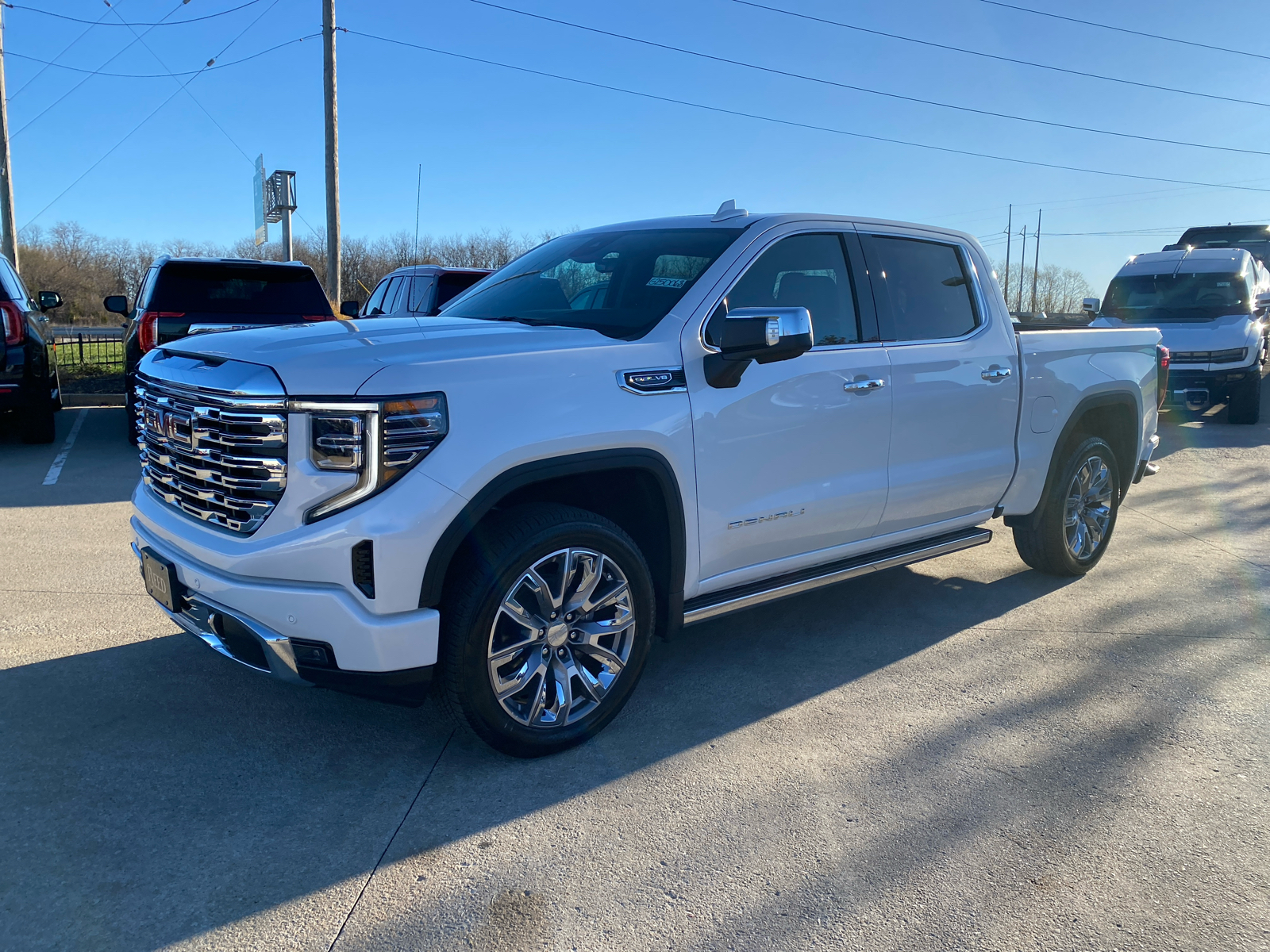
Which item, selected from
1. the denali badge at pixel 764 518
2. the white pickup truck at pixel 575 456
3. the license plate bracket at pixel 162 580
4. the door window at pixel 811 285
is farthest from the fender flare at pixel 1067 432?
the license plate bracket at pixel 162 580

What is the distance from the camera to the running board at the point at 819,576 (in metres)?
3.96

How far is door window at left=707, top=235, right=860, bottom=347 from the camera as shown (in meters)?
4.19

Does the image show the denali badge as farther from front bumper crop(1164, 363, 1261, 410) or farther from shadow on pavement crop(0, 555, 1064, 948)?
front bumper crop(1164, 363, 1261, 410)

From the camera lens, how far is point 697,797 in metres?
3.32

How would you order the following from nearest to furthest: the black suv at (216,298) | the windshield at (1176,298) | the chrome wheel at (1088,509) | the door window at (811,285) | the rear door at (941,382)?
the door window at (811,285) → the rear door at (941,382) → the chrome wheel at (1088,509) → the black suv at (216,298) → the windshield at (1176,298)

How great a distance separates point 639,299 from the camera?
4.08 m

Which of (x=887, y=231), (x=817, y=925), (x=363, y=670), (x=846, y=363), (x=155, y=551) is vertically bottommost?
(x=817, y=925)

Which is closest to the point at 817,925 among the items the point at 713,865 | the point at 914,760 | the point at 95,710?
the point at 713,865

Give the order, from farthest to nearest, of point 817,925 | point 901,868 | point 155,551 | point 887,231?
point 887,231 → point 155,551 → point 901,868 → point 817,925

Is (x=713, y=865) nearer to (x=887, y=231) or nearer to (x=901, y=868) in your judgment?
(x=901, y=868)

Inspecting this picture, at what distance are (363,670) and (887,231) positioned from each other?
332 centimetres

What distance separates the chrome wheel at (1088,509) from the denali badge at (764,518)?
2.46m

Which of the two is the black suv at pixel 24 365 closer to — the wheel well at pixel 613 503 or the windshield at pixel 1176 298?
the wheel well at pixel 613 503

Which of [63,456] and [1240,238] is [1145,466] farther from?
[1240,238]
